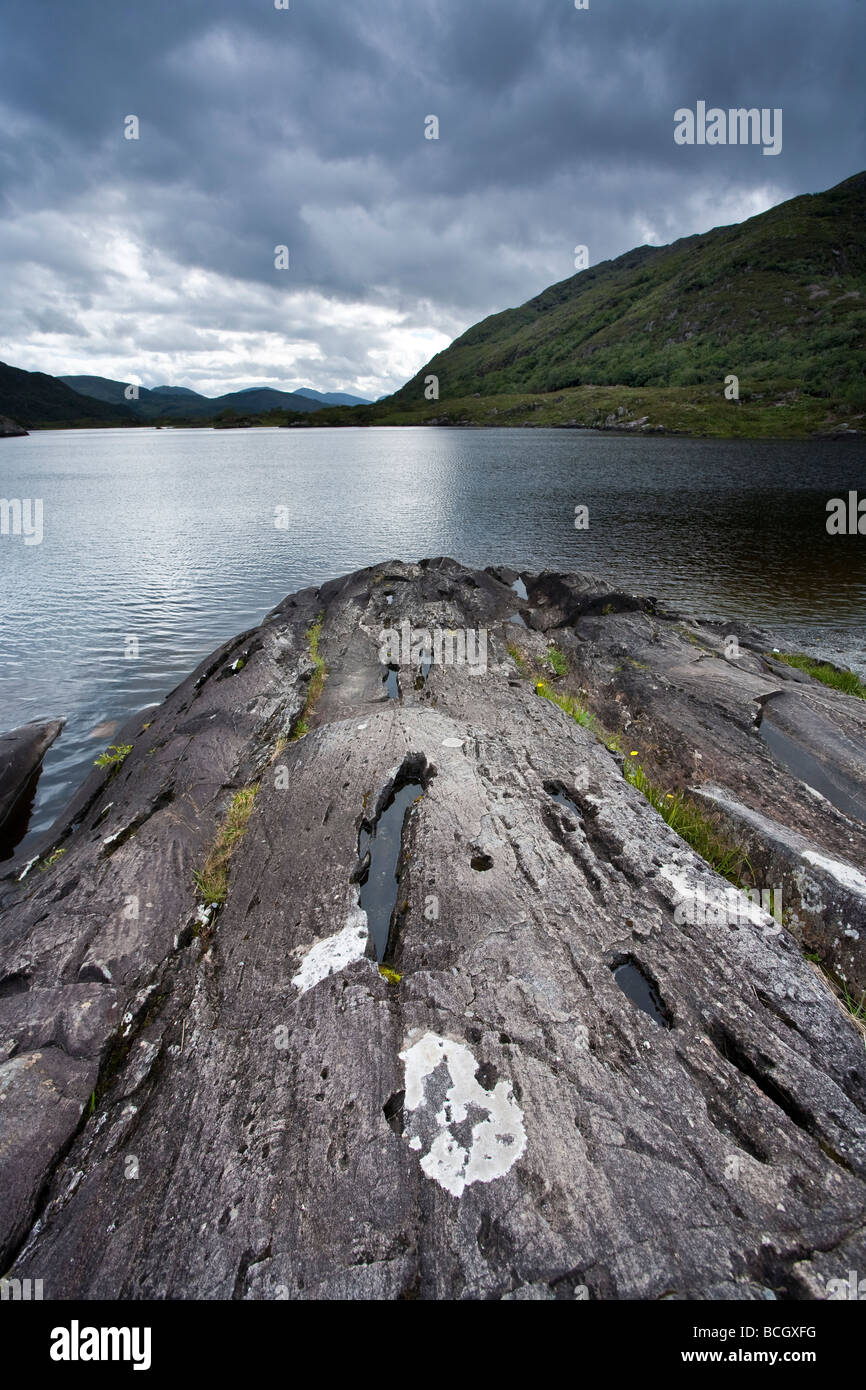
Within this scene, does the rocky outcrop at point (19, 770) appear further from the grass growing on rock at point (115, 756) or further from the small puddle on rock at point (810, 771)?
the small puddle on rock at point (810, 771)

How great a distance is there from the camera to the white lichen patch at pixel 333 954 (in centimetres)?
783

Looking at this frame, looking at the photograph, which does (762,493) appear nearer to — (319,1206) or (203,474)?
(319,1206)

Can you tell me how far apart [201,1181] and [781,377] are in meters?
206

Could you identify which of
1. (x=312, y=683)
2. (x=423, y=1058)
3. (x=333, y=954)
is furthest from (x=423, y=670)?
(x=423, y=1058)

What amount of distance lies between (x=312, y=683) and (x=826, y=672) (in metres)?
19.3

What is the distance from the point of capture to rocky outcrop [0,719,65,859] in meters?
16.1

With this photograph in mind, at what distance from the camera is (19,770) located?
1773 cm

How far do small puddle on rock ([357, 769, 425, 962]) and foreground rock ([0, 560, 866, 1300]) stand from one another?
0.08 metres

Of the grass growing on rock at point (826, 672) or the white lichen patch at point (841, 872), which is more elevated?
the grass growing on rock at point (826, 672)

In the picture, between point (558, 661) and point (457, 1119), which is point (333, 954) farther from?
point (558, 661)

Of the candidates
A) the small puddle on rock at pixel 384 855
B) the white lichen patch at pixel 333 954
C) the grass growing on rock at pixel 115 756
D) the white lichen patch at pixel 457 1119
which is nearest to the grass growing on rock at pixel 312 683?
the small puddle on rock at pixel 384 855

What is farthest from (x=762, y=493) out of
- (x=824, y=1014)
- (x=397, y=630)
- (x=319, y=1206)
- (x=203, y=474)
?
(x=203, y=474)

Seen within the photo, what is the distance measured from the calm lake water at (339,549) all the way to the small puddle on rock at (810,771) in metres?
13.3

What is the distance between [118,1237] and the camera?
548 cm
